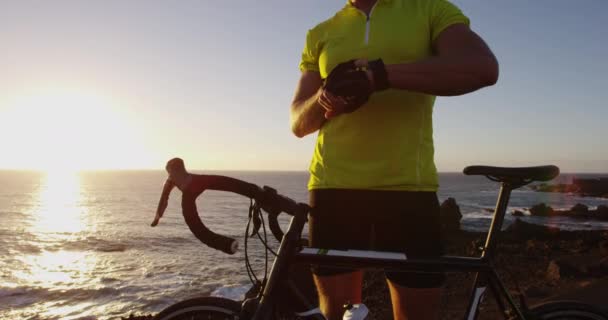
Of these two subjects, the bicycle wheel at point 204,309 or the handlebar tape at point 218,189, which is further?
the bicycle wheel at point 204,309

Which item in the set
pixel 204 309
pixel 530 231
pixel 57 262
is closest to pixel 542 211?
pixel 530 231

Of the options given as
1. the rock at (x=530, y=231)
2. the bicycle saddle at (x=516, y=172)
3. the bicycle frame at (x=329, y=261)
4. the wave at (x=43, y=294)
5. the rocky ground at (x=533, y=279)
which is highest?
the bicycle saddle at (x=516, y=172)

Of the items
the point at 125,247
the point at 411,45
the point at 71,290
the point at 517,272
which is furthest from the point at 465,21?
the point at 125,247

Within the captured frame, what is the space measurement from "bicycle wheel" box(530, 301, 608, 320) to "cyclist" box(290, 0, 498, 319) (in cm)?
61

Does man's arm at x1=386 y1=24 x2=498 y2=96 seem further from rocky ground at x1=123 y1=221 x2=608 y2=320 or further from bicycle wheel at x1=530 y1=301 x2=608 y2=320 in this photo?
bicycle wheel at x1=530 y1=301 x2=608 y2=320

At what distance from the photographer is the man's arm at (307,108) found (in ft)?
7.50

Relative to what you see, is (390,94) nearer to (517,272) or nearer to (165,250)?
(517,272)

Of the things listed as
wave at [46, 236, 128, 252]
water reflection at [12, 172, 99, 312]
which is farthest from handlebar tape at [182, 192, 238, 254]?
wave at [46, 236, 128, 252]

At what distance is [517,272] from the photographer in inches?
652

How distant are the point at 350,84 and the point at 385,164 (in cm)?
64

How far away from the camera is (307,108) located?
2.33 m

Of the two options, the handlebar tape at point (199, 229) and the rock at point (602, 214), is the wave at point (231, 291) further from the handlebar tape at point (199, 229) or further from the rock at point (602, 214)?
the rock at point (602, 214)

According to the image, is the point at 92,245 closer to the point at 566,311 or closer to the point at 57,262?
the point at 57,262

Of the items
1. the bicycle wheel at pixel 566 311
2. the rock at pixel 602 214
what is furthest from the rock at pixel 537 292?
the rock at pixel 602 214
